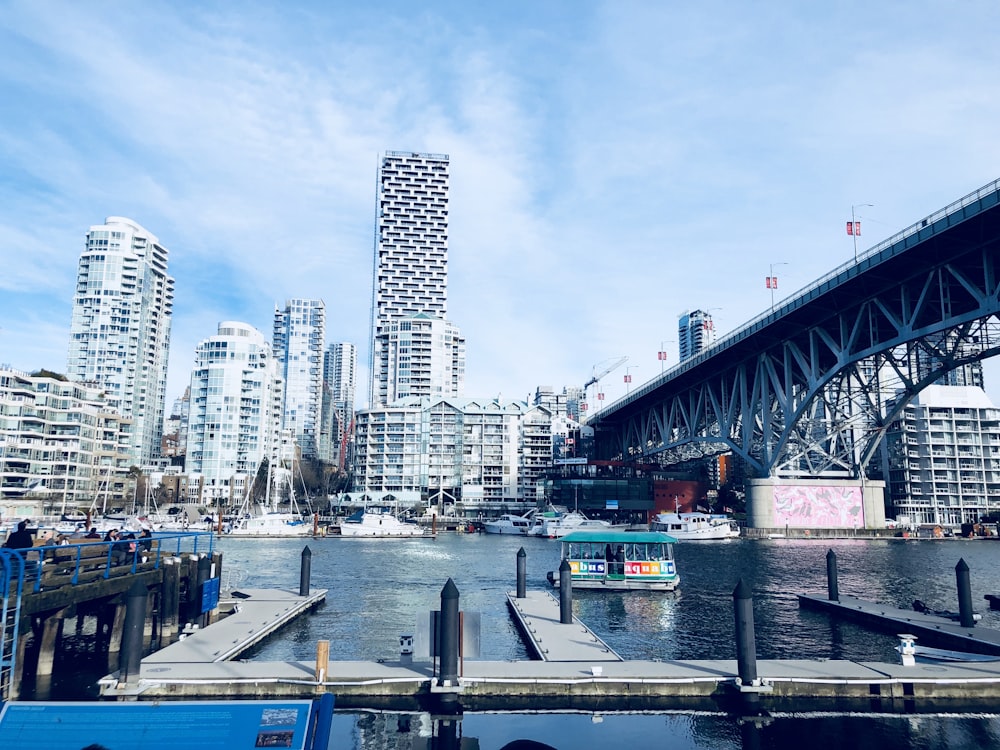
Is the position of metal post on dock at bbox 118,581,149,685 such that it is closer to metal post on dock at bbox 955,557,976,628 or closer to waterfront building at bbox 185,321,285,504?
metal post on dock at bbox 955,557,976,628

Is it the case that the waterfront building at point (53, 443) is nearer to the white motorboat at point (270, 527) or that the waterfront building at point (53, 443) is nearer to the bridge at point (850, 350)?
the white motorboat at point (270, 527)

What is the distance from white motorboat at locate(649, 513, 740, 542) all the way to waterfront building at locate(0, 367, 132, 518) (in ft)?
287

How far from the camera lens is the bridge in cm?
5903

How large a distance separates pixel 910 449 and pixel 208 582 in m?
127

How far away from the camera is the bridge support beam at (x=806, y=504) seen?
9538 cm

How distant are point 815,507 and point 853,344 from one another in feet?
103

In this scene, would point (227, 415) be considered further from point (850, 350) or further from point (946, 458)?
point (946, 458)

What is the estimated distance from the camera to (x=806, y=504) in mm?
96125

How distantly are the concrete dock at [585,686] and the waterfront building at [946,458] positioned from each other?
115207 millimetres

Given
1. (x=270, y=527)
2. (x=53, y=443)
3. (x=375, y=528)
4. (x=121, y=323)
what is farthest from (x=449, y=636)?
(x=121, y=323)

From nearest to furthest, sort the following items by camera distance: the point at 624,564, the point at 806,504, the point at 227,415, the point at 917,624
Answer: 1. the point at 917,624
2. the point at 624,564
3. the point at 806,504
4. the point at 227,415

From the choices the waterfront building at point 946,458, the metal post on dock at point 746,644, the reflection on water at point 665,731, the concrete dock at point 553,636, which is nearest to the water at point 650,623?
the reflection on water at point 665,731

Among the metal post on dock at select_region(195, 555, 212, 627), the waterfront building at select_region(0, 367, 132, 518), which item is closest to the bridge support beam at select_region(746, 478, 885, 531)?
the metal post on dock at select_region(195, 555, 212, 627)

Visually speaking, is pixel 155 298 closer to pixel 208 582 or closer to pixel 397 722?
pixel 208 582
